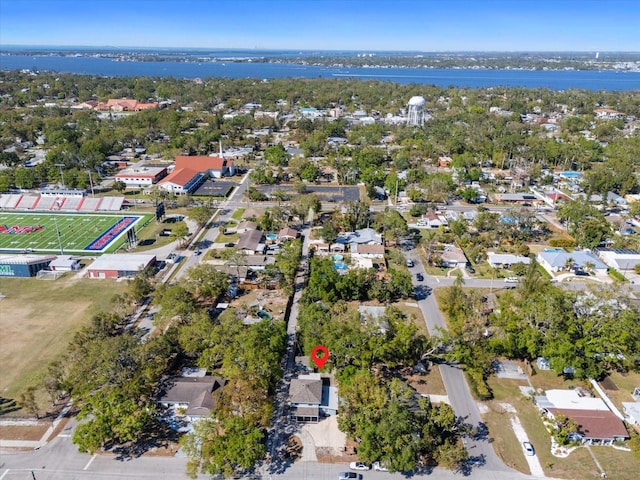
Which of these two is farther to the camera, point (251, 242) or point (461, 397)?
point (251, 242)

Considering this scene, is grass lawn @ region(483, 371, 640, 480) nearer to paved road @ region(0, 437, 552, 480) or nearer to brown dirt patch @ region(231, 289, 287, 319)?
paved road @ region(0, 437, 552, 480)

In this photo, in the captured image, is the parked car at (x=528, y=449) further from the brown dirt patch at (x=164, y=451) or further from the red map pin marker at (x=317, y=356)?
the brown dirt patch at (x=164, y=451)

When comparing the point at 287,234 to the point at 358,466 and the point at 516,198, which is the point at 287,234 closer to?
the point at 358,466

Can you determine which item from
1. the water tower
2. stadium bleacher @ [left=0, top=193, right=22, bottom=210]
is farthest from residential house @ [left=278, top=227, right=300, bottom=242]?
the water tower

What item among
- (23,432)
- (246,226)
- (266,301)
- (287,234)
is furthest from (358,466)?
(246,226)

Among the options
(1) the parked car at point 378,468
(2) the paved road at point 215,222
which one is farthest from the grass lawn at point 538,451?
(2) the paved road at point 215,222
